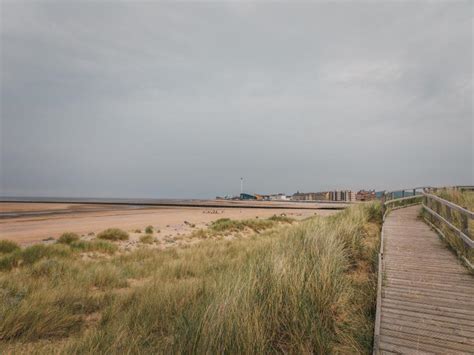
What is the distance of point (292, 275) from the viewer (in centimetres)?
517

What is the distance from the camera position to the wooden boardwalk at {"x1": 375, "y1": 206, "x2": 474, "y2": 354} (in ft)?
12.7

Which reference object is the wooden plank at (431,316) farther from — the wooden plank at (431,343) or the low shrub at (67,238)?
the low shrub at (67,238)

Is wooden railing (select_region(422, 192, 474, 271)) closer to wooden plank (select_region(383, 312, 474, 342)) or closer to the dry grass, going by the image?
the dry grass

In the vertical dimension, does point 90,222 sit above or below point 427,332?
below

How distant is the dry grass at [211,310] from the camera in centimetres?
376

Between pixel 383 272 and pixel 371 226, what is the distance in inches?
265

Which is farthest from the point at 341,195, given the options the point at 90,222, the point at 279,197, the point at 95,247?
the point at 95,247

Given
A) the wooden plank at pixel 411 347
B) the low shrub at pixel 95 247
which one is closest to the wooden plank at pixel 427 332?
the wooden plank at pixel 411 347

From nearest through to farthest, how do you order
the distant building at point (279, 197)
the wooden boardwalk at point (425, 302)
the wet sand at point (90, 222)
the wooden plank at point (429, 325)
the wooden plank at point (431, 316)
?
the wooden boardwalk at point (425, 302) < the wooden plank at point (429, 325) < the wooden plank at point (431, 316) < the wet sand at point (90, 222) < the distant building at point (279, 197)

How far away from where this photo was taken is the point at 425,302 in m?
4.98

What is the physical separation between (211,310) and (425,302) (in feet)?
13.6

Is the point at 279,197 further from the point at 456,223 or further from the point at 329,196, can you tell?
the point at 456,223

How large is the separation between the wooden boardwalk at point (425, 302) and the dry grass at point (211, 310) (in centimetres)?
38

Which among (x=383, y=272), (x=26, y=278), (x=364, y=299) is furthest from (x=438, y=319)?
(x=26, y=278)
